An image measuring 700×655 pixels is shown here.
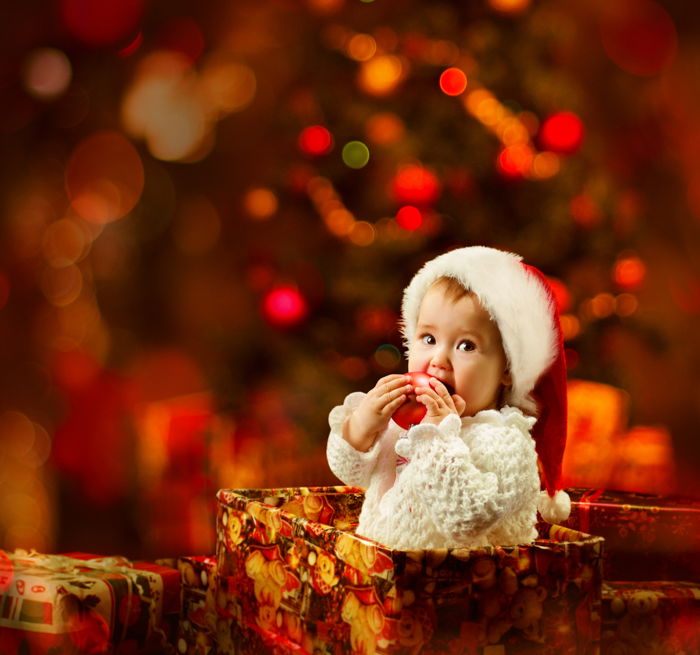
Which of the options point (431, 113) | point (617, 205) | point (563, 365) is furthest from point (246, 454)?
point (563, 365)

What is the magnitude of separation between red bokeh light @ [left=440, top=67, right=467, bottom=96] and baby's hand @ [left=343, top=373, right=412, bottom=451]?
1.32 metres

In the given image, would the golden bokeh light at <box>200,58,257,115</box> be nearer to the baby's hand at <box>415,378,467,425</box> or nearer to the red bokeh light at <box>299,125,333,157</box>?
the red bokeh light at <box>299,125,333,157</box>

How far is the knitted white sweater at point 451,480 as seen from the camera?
2.61ft

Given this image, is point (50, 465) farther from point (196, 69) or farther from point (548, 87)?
point (548, 87)

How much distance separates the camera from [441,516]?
0.80m

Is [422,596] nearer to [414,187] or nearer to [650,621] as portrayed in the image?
[650,621]

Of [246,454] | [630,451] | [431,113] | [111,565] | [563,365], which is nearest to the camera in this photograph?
[563,365]

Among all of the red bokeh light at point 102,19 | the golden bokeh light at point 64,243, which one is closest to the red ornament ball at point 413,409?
the golden bokeh light at point 64,243

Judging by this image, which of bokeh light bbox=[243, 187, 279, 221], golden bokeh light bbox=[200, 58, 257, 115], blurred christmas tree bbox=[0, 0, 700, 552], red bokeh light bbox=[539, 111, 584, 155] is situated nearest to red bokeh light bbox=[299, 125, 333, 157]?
blurred christmas tree bbox=[0, 0, 700, 552]

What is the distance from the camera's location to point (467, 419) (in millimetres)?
913

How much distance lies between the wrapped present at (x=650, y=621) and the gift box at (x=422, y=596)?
0.54ft

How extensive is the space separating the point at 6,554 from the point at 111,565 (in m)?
0.15

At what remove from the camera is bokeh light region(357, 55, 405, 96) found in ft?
6.81

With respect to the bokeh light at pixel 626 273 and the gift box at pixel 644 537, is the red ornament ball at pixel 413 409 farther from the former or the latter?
the bokeh light at pixel 626 273
